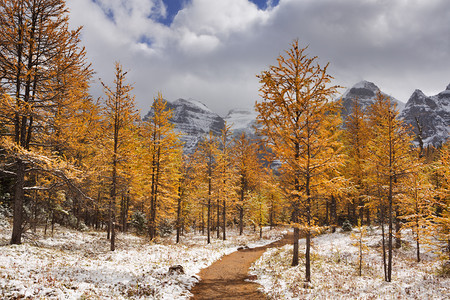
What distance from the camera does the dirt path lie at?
32.5 feet

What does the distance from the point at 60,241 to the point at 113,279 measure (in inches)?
342

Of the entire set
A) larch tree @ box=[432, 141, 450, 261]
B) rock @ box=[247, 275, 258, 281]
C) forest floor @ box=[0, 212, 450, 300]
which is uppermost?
larch tree @ box=[432, 141, 450, 261]

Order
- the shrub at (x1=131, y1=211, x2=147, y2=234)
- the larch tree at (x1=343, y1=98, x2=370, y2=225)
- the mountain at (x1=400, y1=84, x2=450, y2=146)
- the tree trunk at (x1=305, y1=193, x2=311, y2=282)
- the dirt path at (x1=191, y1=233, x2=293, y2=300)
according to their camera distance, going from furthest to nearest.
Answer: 1. the mountain at (x1=400, y1=84, x2=450, y2=146)
2. the shrub at (x1=131, y1=211, x2=147, y2=234)
3. the larch tree at (x1=343, y1=98, x2=370, y2=225)
4. the tree trunk at (x1=305, y1=193, x2=311, y2=282)
5. the dirt path at (x1=191, y1=233, x2=293, y2=300)

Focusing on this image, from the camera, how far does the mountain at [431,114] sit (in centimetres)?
16362

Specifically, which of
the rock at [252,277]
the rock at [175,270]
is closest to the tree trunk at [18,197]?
the rock at [175,270]

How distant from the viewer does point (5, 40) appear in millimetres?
10711

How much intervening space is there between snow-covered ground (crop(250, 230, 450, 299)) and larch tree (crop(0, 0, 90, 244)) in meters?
12.8

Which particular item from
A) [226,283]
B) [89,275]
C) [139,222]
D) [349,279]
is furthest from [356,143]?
[139,222]

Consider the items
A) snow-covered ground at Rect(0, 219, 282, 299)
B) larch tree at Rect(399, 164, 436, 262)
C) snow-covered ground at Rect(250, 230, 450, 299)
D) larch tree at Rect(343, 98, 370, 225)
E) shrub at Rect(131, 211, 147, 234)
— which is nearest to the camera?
snow-covered ground at Rect(0, 219, 282, 299)

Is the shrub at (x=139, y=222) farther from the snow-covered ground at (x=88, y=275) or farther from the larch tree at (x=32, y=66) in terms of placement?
the larch tree at (x=32, y=66)

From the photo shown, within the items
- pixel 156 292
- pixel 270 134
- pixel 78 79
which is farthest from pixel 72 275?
pixel 270 134

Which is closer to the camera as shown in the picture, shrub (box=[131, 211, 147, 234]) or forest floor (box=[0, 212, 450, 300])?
forest floor (box=[0, 212, 450, 300])

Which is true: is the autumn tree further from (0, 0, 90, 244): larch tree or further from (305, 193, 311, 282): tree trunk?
(305, 193, 311, 282): tree trunk

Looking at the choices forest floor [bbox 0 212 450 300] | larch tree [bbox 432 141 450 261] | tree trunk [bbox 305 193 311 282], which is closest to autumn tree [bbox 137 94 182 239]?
forest floor [bbox 0 212 450 300]
